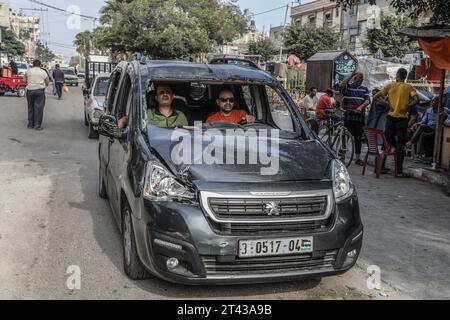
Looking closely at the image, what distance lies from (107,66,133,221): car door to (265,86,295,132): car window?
57.8 inches

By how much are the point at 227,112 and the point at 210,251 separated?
2163 mm

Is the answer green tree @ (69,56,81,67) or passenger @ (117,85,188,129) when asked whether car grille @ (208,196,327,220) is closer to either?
passenger @ (117,85,188,129)

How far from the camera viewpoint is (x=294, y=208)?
3799 millimetres

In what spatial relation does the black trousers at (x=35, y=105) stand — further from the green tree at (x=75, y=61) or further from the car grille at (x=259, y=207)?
the green tree at (x=75, y=61)

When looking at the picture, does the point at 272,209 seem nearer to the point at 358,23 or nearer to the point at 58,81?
the point at 58,81

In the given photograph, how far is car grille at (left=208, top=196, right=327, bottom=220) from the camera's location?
3.68 meters

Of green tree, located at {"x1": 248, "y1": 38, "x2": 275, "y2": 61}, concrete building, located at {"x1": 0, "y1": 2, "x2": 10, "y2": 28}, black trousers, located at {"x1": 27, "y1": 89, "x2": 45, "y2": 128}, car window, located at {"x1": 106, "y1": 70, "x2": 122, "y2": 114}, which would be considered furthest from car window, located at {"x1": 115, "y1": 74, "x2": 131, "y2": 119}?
concrete building, located at {"x1": 0, "y1": 2, "x2": 10, "y2": 28}

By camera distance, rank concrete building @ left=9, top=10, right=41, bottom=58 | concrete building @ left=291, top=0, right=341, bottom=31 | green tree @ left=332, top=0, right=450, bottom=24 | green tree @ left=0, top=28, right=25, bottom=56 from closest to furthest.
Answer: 1. green tree @ left=332, top=0, right=450, bottom=24
2. concrete building @ left=291, top=0, right=341, bottom=31
3. green tree @ left=0, top=28, right=25, bottom=56
4. concrete building @ left=9, top=10, right=41, bottom=58

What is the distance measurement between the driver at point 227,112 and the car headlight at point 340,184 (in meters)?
1.44

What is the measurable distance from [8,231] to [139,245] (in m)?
2.35

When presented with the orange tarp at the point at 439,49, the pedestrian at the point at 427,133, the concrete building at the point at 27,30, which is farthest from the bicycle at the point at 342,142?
the concrete building at the point at 27,30

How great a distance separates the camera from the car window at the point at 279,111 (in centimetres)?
526
